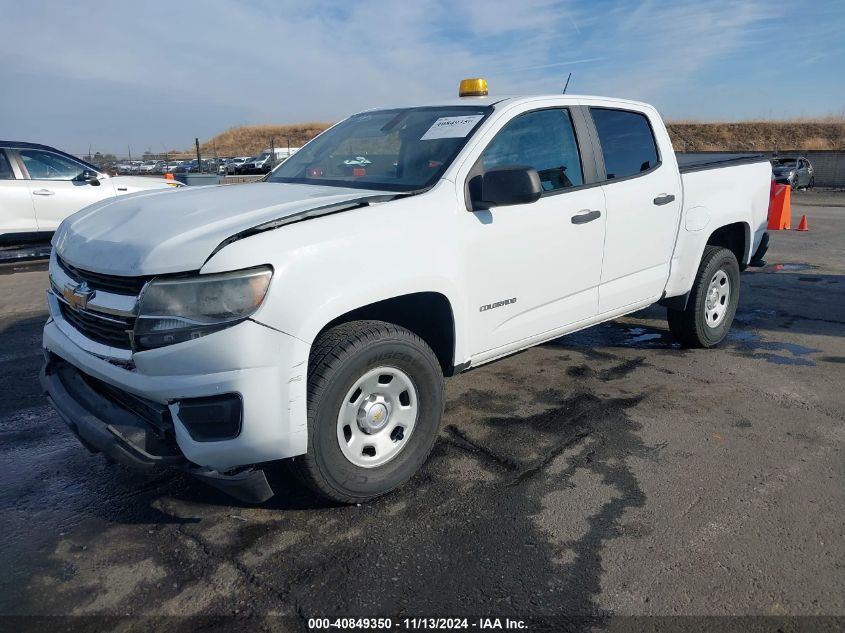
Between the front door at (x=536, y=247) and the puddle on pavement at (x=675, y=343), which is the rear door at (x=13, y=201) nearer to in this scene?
the puddle on pavement at (x=675, y=343)

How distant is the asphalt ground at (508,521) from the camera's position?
7.98ft

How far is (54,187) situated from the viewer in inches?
381

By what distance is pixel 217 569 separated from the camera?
102 inches

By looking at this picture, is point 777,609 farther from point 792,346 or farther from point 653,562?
point 792,346

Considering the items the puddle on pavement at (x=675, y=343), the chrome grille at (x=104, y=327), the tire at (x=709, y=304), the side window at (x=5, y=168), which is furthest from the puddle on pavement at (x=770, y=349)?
the side window at (x=5, y=168)

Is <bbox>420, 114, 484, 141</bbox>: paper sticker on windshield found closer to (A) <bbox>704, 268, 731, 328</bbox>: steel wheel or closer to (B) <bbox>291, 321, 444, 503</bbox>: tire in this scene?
(B) <bbox>291, 321, 444, 503</bbox>: tire

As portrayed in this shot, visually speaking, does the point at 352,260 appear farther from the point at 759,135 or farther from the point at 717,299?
the point at 759,135

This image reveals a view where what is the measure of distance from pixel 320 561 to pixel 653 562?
135 cm

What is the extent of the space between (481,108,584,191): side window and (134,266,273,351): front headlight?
1618 millimetres

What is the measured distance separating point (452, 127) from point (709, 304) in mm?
2860

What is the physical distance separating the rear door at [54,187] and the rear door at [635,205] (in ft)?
27.5

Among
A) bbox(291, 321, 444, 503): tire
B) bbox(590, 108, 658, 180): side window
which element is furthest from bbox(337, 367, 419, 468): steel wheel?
bbox(590, 108, 658, 180): side window

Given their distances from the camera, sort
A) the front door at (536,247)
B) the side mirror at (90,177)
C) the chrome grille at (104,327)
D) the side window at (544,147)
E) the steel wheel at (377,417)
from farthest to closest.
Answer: the side mirror at (90,177) → the side window at (544,147) → the front door at (536,247) → the steel wheel at (377,417) → the chrome grille at (104,327)

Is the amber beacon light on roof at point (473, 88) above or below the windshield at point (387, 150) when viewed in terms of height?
above
